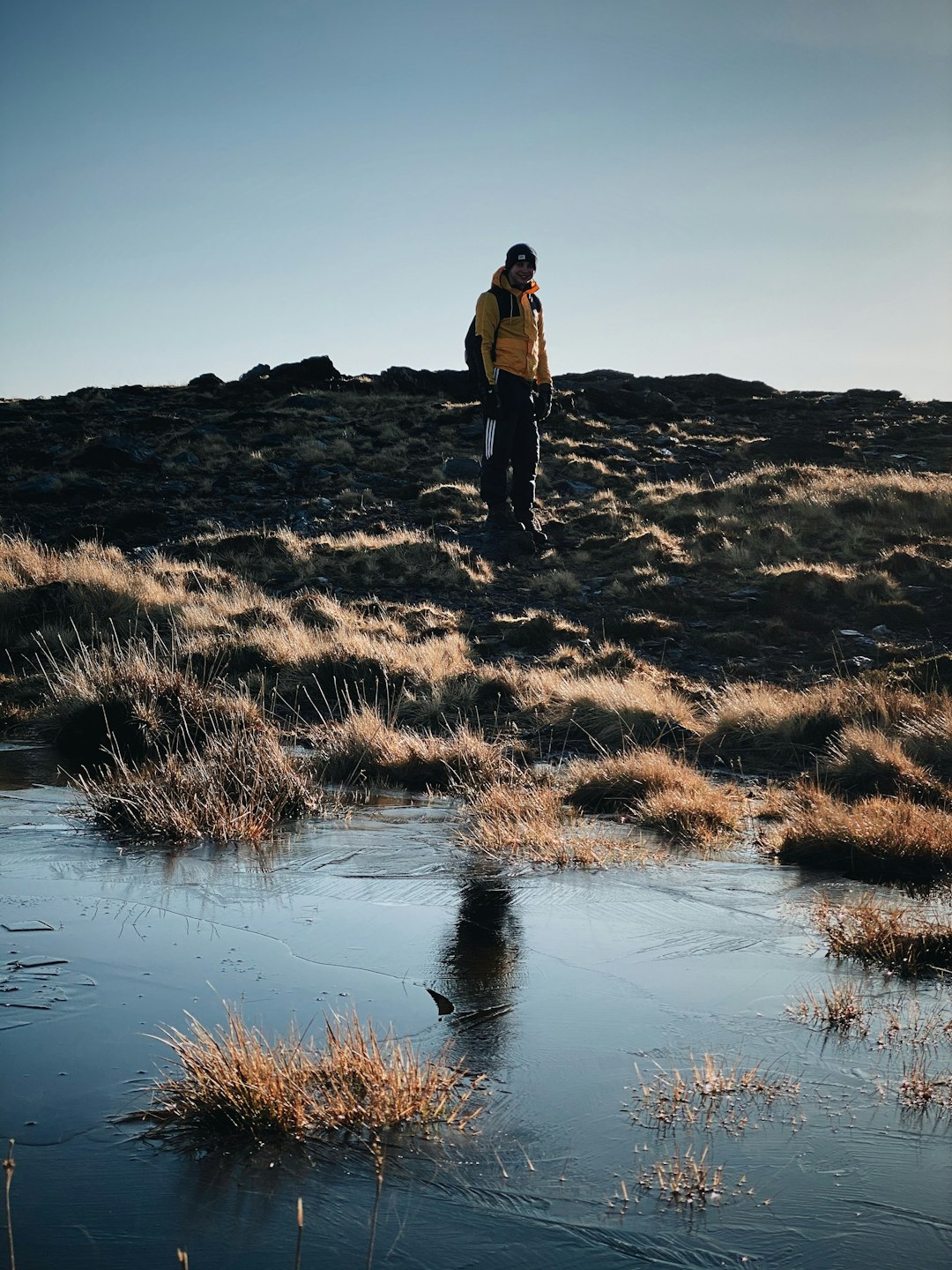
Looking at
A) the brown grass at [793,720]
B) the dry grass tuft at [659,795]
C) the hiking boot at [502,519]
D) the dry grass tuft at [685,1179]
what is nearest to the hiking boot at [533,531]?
the hiking boot at [502,519]

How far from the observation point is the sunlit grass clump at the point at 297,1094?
9.96 feet

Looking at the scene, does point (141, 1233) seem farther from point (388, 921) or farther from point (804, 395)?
point (804, 395)

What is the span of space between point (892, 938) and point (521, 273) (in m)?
11.5

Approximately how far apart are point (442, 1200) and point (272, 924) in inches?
89.3

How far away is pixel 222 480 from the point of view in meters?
23.8

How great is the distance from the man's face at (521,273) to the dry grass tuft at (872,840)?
9.66 m

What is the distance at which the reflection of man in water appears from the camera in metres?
3.80

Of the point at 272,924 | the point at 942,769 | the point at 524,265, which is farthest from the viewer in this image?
the point at 524,265

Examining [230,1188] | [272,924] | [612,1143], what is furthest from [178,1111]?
[272,924]

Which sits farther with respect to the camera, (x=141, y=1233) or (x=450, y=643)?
(x=450, y=643)

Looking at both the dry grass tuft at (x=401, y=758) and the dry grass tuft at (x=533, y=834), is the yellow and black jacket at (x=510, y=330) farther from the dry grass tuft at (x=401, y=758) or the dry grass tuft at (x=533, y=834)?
the dry grass tuft at (x=533, y=834)

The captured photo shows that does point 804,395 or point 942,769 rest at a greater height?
point 804,395

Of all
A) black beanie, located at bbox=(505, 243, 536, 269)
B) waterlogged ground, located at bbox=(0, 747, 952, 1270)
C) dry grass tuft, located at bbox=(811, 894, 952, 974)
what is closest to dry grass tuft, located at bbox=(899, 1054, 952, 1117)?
waterlogged ground, located at bbox=(0, 747, 952, 1270)

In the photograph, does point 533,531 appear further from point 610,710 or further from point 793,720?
point 793,720
